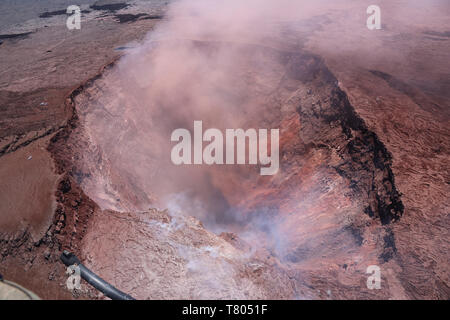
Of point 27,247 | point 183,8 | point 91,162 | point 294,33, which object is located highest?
point 183,8

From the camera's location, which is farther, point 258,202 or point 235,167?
point 235,167

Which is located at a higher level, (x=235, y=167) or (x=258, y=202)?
(x=235, y=167)

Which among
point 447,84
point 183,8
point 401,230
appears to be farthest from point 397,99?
point 183,8

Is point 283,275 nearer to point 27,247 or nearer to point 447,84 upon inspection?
point 27,247

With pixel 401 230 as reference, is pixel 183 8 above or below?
above

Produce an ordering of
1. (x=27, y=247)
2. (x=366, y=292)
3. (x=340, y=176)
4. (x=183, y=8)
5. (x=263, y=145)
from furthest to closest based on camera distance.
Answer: (x=183, y=8), (x=263, y=145), (x=340, y=176), (x=366, y=292), (x=27, y=247)

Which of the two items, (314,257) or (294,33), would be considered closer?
(314,257)

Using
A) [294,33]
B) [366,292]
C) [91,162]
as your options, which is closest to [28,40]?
[91,162]

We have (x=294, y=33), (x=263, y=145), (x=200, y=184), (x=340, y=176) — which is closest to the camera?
(x=340, y=176)
